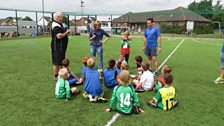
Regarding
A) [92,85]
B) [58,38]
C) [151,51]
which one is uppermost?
[58,38]

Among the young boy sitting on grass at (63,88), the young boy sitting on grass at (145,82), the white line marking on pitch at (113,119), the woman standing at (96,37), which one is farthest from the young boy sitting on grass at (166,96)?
the woman standing at (96,37)

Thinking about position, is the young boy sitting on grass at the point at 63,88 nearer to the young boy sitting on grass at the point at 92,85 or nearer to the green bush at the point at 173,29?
the young boy sitting on grass at the point at 92,85

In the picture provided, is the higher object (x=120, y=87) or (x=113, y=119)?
(x=120, y=87)

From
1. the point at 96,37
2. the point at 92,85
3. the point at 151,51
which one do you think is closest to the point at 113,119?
the point at 92,85

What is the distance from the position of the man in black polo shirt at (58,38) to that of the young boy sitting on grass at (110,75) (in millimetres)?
1598

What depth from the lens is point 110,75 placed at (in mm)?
6332

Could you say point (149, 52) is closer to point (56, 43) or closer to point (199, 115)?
point (56, 43)

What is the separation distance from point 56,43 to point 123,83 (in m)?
3.07

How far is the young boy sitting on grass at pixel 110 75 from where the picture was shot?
6241 millimetres

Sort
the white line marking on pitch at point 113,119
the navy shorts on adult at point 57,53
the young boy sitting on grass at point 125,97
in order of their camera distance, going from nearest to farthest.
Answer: the white line marking on pitch at point 113,119 < the young boy sitting on grass at point 125,97 < the navy shorts on adult at point 57,53

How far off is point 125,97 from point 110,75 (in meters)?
1.72

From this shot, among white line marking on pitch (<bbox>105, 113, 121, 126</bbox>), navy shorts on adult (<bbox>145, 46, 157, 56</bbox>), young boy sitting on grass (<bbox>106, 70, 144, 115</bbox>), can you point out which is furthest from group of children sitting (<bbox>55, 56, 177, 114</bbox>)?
navy shorts on adult (<bbox>145, 46, 157, 56</bbox>)

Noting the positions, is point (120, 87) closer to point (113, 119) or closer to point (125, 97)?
point (125, 97)

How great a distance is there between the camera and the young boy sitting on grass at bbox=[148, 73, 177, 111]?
498 cm
